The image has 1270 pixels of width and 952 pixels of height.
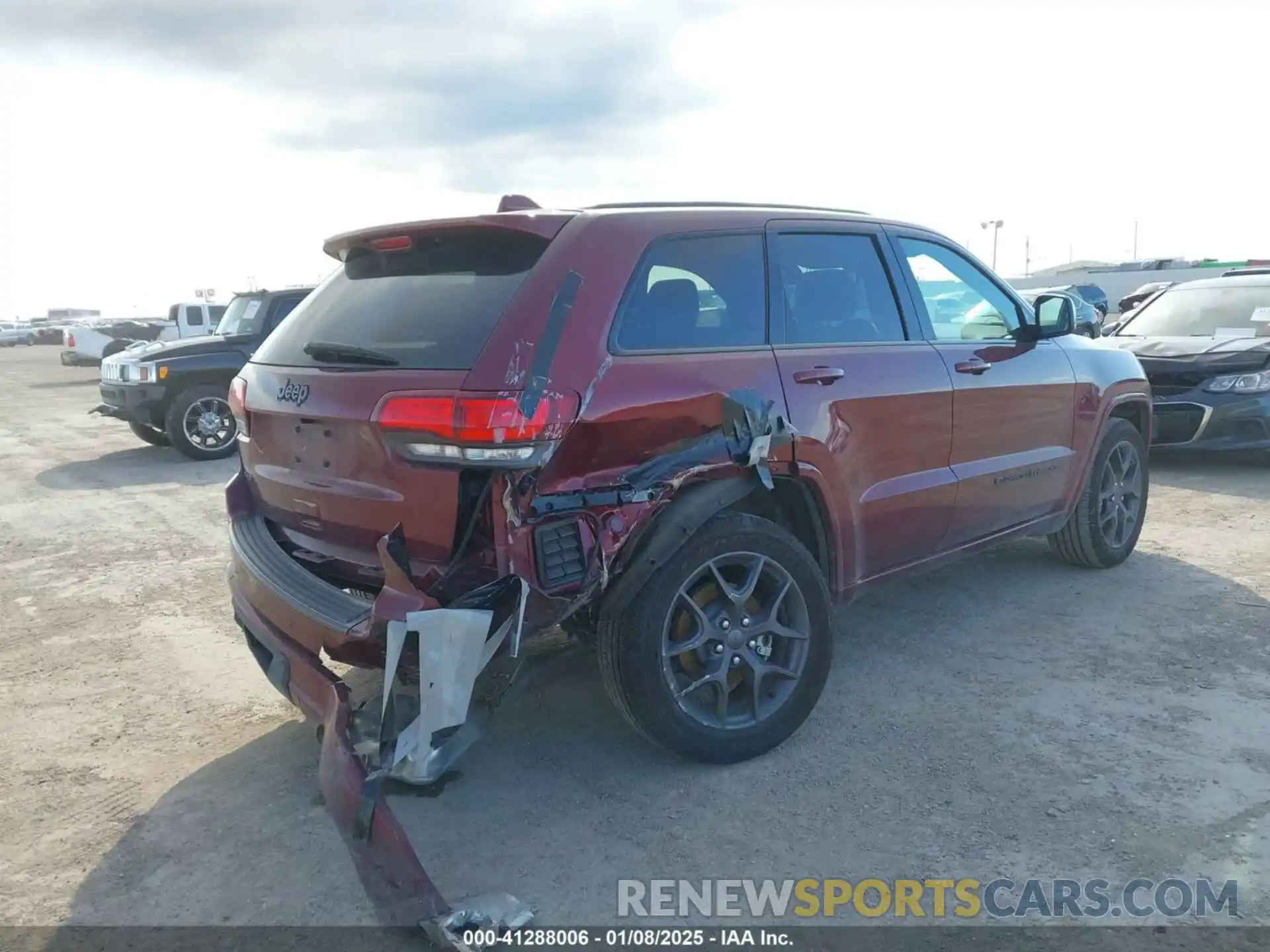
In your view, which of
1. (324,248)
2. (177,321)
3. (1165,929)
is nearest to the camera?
(1165,929)

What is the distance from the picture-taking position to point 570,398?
9.40 ft

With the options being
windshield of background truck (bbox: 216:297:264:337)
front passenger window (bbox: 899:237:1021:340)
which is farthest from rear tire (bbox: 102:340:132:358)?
front passenger window (bbox: 899:237:1021:340)

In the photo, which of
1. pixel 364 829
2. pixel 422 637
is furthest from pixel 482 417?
pixel 364 829

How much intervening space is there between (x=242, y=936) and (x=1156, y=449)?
783cm

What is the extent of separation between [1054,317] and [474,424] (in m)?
3.19

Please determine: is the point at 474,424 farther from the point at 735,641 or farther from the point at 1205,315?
the point at 1205,315

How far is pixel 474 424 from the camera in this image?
2.72 m

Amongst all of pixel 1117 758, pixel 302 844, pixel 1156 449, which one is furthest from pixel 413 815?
pixel 1156 449

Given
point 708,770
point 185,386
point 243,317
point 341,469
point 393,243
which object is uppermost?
point 393,243

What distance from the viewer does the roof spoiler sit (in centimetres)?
338

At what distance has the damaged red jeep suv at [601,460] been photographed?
277 centimetres

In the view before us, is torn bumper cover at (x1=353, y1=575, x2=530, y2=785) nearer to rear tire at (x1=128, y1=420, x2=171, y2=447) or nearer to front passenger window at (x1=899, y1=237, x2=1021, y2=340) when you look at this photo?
front passenger window at (x1=899, y1=237, x2=1021, y2=340)

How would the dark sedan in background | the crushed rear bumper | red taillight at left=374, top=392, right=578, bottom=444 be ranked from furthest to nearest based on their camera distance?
the dark sedan in background, red taillight at left=374, top=392, right=578, bottom=444, the crushed rear bumper

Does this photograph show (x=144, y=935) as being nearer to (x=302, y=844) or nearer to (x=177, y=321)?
(x=302, y=844)
